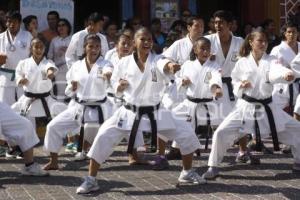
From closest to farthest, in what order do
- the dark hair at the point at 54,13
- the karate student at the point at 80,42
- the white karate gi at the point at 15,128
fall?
1. the white karate gi at the point at 15,128
2. the karate student at the point at 80,42
3. the dark hair at the point at 54,13

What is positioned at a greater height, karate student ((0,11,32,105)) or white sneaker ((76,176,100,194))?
karate student ((0,11,32,105))

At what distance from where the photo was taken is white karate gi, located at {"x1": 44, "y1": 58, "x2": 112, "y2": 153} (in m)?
6.70

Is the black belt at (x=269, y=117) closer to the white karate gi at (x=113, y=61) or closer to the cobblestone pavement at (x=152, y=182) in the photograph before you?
the cobblestone pavement at (x=152, y=182)

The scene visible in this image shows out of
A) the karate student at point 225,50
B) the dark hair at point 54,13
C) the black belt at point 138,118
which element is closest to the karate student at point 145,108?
the black belt at point 138,118

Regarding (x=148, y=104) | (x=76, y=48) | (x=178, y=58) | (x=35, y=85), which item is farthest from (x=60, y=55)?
(x=148, y=104)

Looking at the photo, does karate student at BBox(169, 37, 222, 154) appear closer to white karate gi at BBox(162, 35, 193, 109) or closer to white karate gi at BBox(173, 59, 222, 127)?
white karate gi at BBox(173, 59, 222, 127)

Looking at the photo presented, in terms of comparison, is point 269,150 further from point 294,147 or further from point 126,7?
point 126,7

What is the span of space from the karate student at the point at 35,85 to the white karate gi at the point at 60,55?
1.53 meters

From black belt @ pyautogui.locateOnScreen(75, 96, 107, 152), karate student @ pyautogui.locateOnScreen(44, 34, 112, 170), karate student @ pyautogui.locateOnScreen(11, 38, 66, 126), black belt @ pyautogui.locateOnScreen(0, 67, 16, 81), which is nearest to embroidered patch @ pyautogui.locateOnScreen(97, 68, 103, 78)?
karate student @ pyautogui.locateOnScreen(44, 34, 112, 170)

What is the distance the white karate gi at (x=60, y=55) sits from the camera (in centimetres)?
899

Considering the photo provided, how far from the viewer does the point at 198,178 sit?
19.5ft

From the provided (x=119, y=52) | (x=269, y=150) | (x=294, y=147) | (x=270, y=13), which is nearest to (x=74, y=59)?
(x=119, y=52)

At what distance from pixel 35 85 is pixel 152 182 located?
84.3 inches

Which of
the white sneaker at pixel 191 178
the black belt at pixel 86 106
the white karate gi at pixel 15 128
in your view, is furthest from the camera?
the black belt at pixel 86 106
